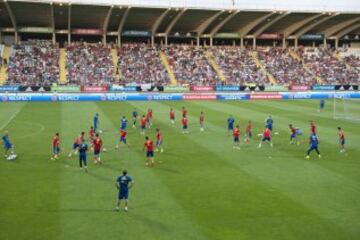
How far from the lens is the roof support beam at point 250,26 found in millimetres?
76625

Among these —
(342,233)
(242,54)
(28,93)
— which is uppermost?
(242,54)

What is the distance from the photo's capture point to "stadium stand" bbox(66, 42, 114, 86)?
225 feet

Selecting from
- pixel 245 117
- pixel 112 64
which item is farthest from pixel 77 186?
pixel 112 64

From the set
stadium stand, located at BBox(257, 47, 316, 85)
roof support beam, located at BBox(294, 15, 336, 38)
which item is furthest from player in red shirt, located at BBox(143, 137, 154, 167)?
roof support beam, located at BBox(294, 15, 336, 38)

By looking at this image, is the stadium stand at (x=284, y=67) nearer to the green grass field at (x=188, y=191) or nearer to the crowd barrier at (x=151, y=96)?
the crowd barrier at (x=151, y=96)

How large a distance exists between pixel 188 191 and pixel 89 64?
5629 centimetres

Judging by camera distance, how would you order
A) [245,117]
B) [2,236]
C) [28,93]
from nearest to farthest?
[2,236] < [245,117] < [28,93]

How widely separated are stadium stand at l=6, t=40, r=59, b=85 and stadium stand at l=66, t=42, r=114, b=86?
2.25 metres

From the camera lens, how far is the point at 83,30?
250ft

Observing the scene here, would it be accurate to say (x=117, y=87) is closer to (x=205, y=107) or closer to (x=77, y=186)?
(x=205, y=107)

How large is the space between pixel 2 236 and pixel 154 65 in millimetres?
62055

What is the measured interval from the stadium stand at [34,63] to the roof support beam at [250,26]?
3218 cm

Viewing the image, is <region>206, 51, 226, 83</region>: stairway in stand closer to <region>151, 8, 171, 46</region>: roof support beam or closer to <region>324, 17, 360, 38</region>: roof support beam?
<region>151, 8, 171, 46</region>: roof support beam

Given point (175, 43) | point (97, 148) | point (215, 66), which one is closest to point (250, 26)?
point (215, 66)
